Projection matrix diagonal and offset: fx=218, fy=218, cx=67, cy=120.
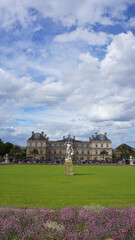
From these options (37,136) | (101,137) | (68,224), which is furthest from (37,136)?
(68,224)

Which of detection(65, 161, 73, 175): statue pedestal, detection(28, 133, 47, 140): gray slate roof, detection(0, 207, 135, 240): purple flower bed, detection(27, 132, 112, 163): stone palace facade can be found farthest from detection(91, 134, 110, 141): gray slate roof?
detection(0, 207, 135, 240): purple flower bed

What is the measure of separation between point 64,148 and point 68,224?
333ft

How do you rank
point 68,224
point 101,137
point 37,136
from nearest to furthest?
point 68,224, point 37,136, point 101,137

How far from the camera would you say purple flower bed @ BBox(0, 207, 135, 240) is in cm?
501

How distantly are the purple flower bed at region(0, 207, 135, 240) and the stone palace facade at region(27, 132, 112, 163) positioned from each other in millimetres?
96308

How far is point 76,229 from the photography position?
5.39 meters

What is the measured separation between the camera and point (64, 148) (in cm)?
10638

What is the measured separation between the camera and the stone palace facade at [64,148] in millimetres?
103188

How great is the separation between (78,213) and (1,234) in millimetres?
2195

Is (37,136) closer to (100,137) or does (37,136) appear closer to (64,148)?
(64,148)

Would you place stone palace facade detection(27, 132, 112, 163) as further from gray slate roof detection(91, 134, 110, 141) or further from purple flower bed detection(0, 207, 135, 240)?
purple flower bed detection(0, 207, 135, 240)

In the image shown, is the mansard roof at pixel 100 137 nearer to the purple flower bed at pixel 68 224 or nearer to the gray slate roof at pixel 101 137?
Answer: the gray slate roof at pixel 101 137

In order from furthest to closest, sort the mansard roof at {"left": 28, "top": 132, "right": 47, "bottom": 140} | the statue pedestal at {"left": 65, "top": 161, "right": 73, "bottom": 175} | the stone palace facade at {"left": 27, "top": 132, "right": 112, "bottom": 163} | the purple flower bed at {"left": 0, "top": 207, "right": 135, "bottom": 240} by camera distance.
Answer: the mansard roof at {"left": 28, "top": 132, "right": 47, "bottom": 140}, the stone palace facade at {"left": 27, "top": 132, "right": 112, "bottom": 163}, the statue pedestal at {"left": 65, "top": 161, "right": 73, "bottom": 175}, the purple flower bed at {"left": 0, "top": 207, "right": 135, "bottom": 240}

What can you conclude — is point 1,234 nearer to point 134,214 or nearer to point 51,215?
point 51,215
